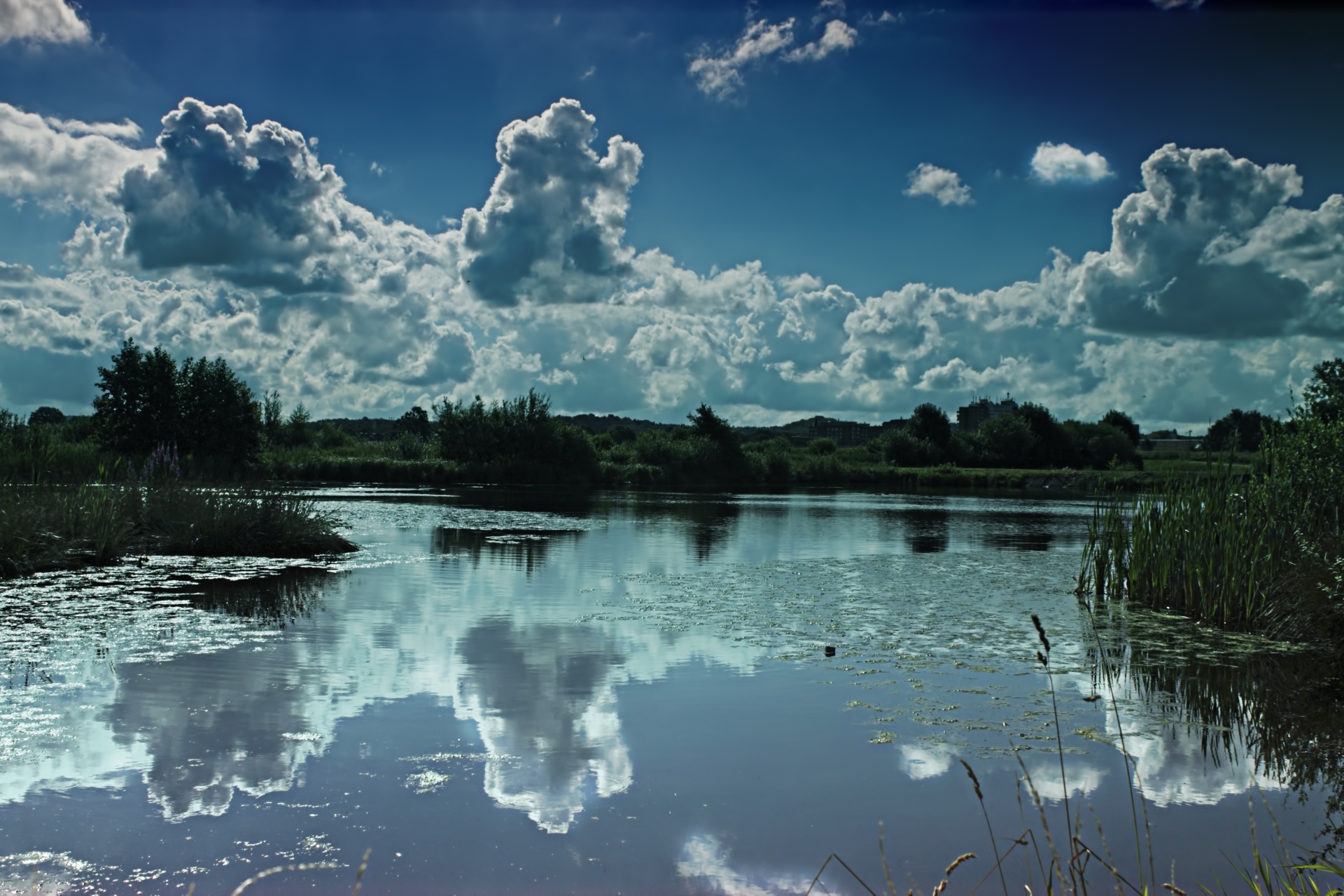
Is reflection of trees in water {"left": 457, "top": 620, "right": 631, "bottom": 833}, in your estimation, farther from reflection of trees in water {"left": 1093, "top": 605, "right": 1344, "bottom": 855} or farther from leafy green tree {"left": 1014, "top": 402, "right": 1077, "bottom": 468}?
leafy green tree {"left": 1014, "top": 402, "right": 1077, "bottom": 468}

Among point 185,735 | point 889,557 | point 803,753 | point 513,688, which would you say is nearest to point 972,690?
point 803,753

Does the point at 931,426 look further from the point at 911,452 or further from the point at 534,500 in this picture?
the point at 534,500

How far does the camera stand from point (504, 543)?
71.9 feet

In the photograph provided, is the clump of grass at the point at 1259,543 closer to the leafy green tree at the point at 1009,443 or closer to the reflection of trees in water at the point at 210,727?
the reflection of trees in water at the point at 210,727

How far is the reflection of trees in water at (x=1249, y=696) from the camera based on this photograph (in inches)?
265

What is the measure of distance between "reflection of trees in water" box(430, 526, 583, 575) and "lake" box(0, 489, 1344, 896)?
12.7ft

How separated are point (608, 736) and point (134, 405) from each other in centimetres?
5351

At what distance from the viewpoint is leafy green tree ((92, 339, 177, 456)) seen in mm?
50906

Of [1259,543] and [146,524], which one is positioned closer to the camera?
[1259,543]

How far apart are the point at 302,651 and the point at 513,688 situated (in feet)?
8.83

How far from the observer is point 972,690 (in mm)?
8656

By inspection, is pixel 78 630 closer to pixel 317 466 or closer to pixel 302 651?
pixel 302 651

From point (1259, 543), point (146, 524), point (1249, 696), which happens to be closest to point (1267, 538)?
point (1259, 543)

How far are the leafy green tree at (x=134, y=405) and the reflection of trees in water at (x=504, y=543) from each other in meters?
34.2
